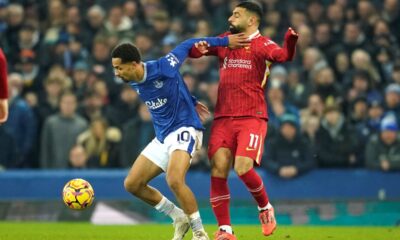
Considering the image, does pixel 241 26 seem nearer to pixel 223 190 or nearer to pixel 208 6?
pixel 223 190

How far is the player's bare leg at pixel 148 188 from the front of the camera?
12078 mm

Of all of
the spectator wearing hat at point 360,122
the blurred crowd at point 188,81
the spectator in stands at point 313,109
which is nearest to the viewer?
the blurred crowd at point 188,81

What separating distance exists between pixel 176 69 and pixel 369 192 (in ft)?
21.0

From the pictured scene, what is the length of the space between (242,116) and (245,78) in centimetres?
46

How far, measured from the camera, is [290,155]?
1747cm

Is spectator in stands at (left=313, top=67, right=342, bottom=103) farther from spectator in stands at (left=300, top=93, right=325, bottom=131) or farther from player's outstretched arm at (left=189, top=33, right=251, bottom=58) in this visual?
player's outstretched arm at (left=189, top=33, right=251, bottom=58)

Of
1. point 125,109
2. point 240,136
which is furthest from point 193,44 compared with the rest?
point 125,109

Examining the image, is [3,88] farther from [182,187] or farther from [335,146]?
[335,146]

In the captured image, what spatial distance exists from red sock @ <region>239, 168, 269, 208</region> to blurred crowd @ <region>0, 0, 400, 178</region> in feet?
16.1

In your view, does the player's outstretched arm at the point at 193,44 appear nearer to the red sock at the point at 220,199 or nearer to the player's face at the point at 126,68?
the player's face at the point at 126,68

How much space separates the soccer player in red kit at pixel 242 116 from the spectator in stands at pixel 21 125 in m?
6.07

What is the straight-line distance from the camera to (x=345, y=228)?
15.8m

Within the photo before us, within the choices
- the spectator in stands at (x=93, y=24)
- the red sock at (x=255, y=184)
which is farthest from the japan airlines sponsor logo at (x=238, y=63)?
the spectator in stands at (x=93, y=24)

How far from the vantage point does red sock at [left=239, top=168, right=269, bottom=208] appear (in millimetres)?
12250
